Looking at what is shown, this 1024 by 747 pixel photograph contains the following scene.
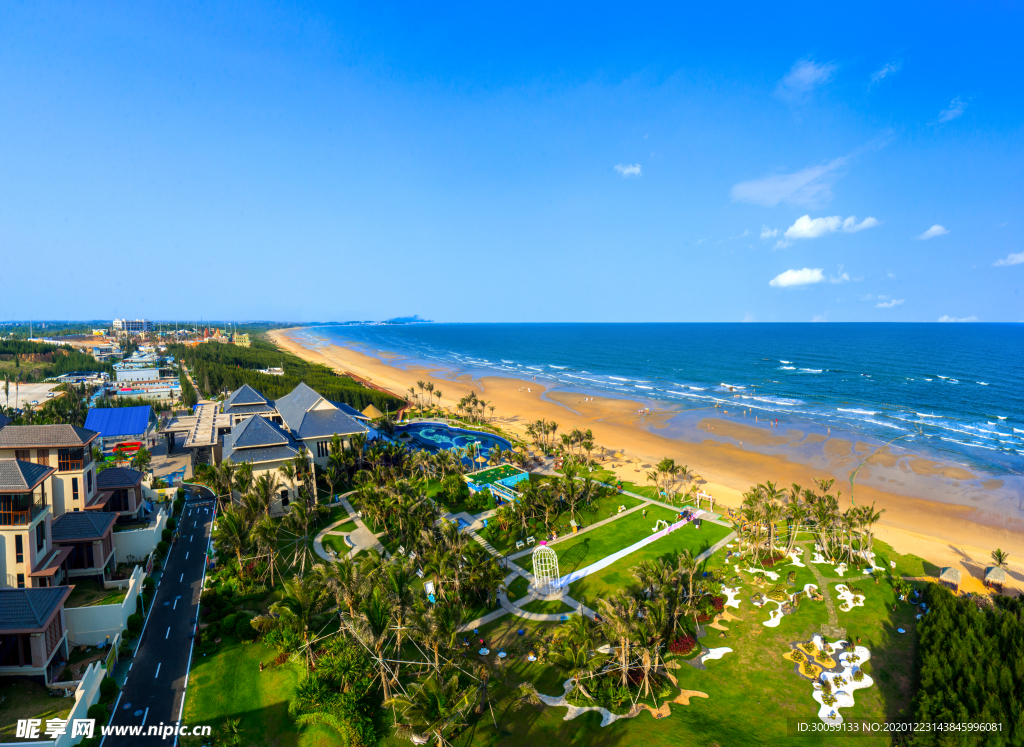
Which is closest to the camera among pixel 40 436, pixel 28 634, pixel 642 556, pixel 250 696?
pixel 28 634

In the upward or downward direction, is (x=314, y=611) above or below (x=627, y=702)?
above

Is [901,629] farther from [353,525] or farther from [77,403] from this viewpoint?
[77,403]

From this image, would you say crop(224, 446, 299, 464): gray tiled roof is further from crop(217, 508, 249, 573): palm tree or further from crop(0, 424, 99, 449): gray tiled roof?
crop(0, 424, 99, 449): gray tiled roof

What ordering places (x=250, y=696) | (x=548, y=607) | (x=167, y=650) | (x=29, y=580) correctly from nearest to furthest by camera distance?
1. (x=250, y=696)
2. (x=29, y=580)
3. (x=167, y=650)
4. (x=548, y=607)

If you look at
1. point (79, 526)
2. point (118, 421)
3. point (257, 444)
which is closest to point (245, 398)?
point (118, 421)

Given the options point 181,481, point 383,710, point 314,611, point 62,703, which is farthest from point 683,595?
point 181,481

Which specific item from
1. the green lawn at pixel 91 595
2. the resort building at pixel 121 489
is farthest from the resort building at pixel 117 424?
the green lawn at pixel 91 595

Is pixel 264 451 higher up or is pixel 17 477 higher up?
pixel 17 477

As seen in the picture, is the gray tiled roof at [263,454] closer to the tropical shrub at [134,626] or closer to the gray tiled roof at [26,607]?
the tropical shrub at [134,626]

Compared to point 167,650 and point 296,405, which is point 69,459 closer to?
point 167,650
